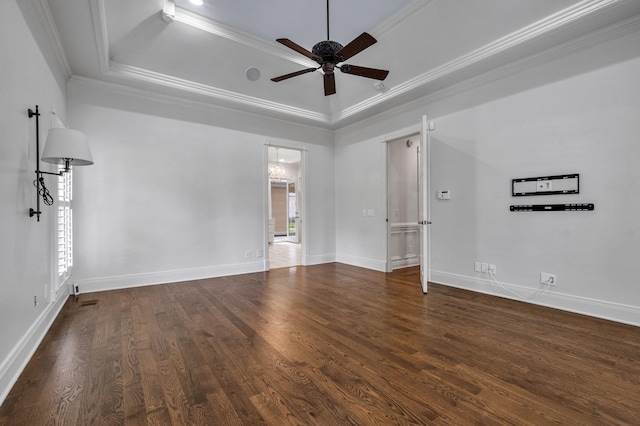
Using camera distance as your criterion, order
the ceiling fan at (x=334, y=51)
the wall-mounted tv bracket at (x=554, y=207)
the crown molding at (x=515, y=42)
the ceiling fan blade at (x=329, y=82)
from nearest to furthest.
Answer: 1. the ceiling fan at (x=334, y=51)
2. the crown molding at (x=515, y=42)
3. the wall-mounted tv bracket at (x=554, y=207)
4. the ceiling fan blade at (x=329, y=82)

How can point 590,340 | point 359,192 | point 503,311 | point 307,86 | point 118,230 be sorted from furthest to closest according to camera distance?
point 359,192 < point 307,86 < point 118,230 < point 503,311 < point 590,340

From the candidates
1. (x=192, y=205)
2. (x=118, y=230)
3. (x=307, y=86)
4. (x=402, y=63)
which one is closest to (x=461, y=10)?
(x=402, y=63)

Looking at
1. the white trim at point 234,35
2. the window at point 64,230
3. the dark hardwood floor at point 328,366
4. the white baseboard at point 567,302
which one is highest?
the white trim at point 234,35

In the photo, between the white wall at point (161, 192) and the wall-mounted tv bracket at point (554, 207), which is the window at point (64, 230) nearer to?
the white wall at point (161, 192)

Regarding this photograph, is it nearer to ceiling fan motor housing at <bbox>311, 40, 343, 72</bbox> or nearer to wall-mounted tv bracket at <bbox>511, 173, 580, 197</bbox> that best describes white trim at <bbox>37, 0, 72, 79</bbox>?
ceiling fan motor housing at <bbox>311, 40, 343, 72</bbox>

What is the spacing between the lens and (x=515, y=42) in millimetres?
3387

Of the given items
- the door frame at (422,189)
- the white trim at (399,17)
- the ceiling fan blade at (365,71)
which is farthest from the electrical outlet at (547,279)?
the white trim at (399,17)

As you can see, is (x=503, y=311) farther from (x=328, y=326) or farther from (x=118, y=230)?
(x=118, y=230)

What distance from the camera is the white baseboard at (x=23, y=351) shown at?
1.86 meters

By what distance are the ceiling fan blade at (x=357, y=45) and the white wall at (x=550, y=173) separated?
2308 millimetres

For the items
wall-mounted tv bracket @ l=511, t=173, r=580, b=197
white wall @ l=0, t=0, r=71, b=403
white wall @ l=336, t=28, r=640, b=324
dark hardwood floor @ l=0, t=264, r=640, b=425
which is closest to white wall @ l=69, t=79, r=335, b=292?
dark hardwood floor @ l=0, t=264, r=640, b=425

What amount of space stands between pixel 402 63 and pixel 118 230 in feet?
16.4

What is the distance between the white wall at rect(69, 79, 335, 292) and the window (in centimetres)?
38

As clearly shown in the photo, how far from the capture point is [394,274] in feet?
17.6
